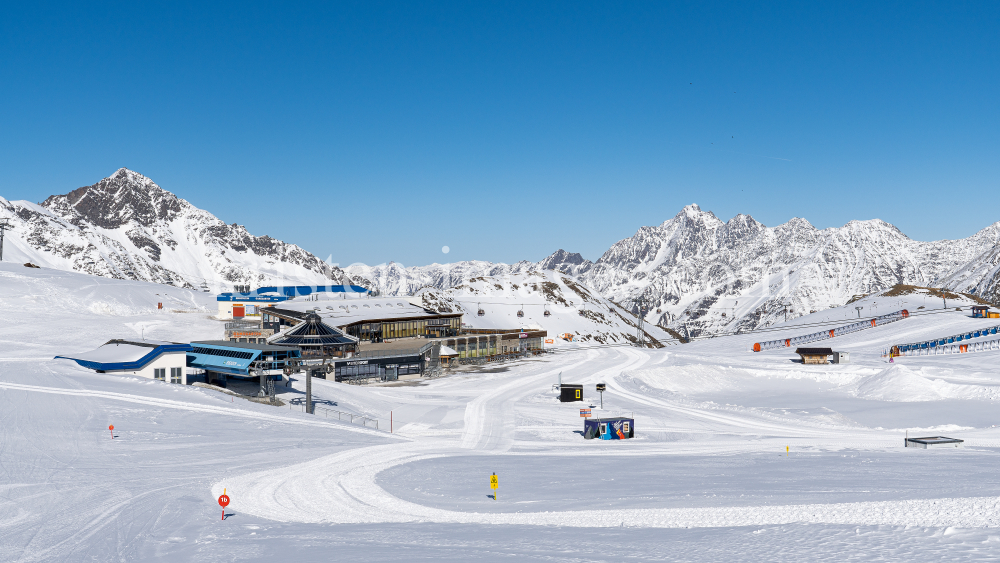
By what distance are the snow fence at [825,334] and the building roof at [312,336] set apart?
2560 inches

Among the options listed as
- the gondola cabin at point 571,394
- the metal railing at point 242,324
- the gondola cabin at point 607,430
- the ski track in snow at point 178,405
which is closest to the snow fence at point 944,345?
the gondola cabin at point 571,394

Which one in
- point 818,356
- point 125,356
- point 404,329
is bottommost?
point 818,356

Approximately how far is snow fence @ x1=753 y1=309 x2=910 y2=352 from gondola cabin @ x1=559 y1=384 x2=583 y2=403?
166ft

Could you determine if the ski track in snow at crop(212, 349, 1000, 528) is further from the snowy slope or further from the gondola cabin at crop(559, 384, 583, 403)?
the snowy slope

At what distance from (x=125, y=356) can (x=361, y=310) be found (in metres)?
52.2

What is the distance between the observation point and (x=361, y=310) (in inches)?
4252

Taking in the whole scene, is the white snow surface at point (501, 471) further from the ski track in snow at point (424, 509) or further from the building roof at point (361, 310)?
the building roof at point (361, 310)

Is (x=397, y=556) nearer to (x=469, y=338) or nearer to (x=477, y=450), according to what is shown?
(x=477, y=450)

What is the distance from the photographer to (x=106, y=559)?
17.9 meters

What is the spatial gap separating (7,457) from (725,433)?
43.5m

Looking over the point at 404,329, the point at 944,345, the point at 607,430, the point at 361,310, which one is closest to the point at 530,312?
the point at 361,310

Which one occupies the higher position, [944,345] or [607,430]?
[944,345]

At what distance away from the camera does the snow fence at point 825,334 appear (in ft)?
341

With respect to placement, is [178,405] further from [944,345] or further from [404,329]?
[944,345]
